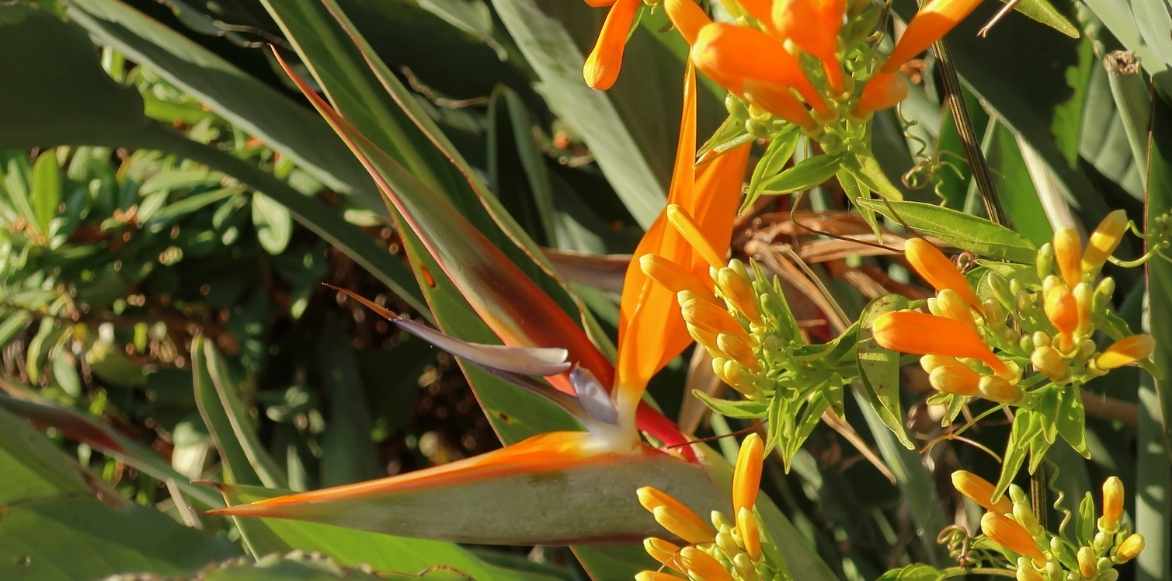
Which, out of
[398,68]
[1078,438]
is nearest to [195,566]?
[1078,438]

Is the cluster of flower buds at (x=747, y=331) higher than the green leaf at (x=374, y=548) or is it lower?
higher

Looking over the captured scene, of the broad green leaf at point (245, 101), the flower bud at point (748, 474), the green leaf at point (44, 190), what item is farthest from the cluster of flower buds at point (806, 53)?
the green leaf at point (44, 190)

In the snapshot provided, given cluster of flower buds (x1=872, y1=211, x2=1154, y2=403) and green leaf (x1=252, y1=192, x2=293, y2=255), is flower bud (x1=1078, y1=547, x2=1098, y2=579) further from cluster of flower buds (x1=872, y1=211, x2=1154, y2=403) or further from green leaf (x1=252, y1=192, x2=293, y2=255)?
green leaf (x1=252, y1=192, x2=293, y2=255)

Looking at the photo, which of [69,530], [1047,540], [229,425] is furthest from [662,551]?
[229,425]

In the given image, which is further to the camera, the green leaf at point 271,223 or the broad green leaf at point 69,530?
the green leaf at point 271,223

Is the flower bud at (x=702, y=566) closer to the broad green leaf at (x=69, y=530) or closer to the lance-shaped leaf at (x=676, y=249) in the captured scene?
the lance-shaped leaf at (x=676, y=249)

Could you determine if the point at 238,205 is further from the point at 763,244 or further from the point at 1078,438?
the point at 1078,438
